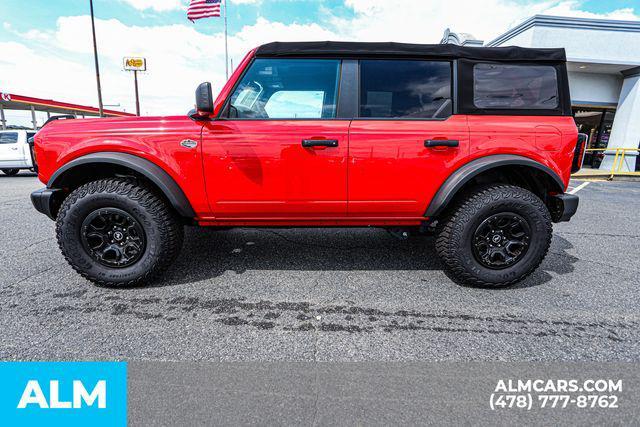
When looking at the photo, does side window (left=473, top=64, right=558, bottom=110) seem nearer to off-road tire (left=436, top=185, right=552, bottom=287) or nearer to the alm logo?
off-road tire (left=436, top=185, right=552, bottom=287)

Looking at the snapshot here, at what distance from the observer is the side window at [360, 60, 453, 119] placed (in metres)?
2.59

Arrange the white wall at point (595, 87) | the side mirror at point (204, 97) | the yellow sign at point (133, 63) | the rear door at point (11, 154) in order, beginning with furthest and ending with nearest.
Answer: the yellow sign at point (133, 63), the white wall at point (595, 87), the rear door at point (11, 154), the side mirror at point (204, 97)

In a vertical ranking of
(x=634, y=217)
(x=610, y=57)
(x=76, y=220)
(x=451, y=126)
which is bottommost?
(x=634, y=217)

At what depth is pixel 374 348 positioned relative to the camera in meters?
1.92

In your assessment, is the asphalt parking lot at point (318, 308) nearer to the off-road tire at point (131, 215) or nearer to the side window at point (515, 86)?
the off-road tire at point (131, 215)

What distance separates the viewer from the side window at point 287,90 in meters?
2.60

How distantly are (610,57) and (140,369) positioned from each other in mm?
16966

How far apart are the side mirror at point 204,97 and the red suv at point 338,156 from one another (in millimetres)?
109

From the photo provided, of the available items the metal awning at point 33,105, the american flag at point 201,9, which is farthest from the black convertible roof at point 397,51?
the metal awning at point 33,105

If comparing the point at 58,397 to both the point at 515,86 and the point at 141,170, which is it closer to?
the point at 141,170

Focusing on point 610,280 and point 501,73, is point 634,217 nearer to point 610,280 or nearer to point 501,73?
point 610,280

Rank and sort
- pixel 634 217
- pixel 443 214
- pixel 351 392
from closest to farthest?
pixel 351 392, pixel 443 214, pixel 634 217

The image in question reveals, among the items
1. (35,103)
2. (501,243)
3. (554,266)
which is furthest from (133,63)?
(554,266)

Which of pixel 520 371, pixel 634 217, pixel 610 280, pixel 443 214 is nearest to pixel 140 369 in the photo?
pixel 520 371
